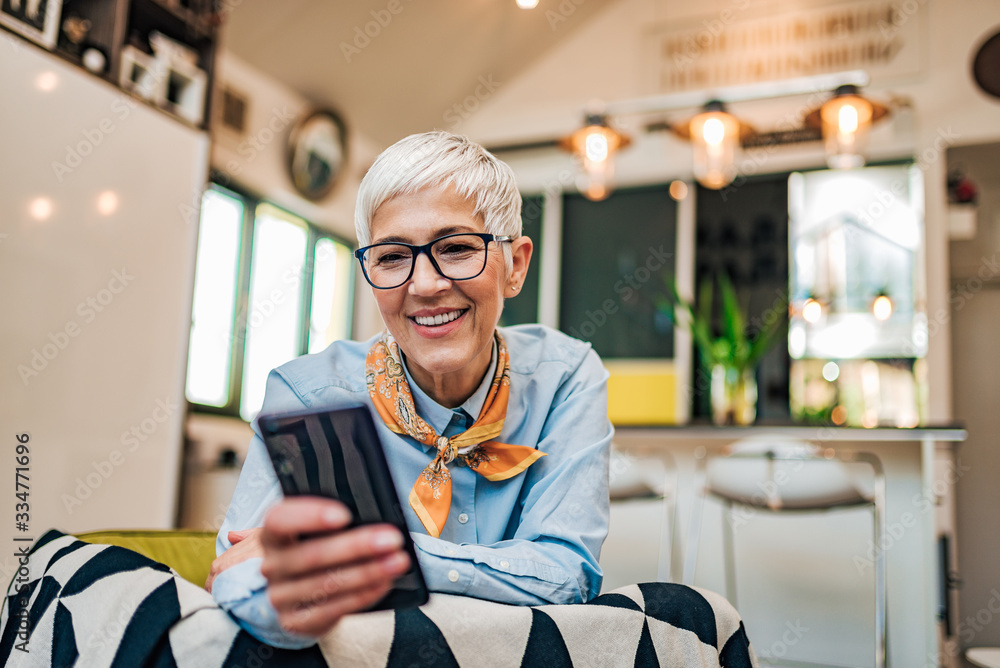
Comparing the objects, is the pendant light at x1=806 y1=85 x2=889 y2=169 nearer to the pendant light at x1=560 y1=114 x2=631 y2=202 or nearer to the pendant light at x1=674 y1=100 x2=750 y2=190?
the pendant light at x1=674 y1=100 x2=750 y2=190

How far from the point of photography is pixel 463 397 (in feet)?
3.67

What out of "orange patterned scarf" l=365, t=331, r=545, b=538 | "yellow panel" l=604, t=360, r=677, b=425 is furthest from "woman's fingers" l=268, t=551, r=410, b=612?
"yellow panel" l=604, t=360, r=677, b=425

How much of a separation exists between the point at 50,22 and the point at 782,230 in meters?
4.01

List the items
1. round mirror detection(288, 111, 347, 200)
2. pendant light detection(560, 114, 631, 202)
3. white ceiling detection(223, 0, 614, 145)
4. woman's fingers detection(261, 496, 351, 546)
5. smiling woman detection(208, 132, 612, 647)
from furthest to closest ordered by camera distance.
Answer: round mirror detection(288, 111, 347, 200) → white ceiling detection(223, 0, 614, 145) → pendant light detection(560, 114, 631, 202) → smiling woman detection(208, 132, 612, 647) → woman's fingers detection(261, 496, 351, 546)

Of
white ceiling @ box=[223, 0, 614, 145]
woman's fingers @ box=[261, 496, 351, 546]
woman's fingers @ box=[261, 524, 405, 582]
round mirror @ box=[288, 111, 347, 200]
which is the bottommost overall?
woman's fingers @ box=[261, 524, 405, 582]

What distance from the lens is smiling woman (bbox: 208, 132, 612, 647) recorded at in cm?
93

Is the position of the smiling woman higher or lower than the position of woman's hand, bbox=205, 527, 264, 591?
higher

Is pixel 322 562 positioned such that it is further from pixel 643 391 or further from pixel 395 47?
pixel 643 391

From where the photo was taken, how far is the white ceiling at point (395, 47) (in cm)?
404

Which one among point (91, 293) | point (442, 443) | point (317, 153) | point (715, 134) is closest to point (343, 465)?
point (442, 443)

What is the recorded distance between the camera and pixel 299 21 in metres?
4.02

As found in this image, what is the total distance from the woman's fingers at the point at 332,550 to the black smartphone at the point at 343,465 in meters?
0.09

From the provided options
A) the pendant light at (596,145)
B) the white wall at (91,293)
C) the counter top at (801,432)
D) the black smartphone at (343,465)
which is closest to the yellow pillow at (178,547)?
the black smartphone at (343,465)

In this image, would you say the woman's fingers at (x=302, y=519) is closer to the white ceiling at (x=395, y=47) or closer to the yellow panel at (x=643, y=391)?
the white ceiling at (x=395, y=47)
